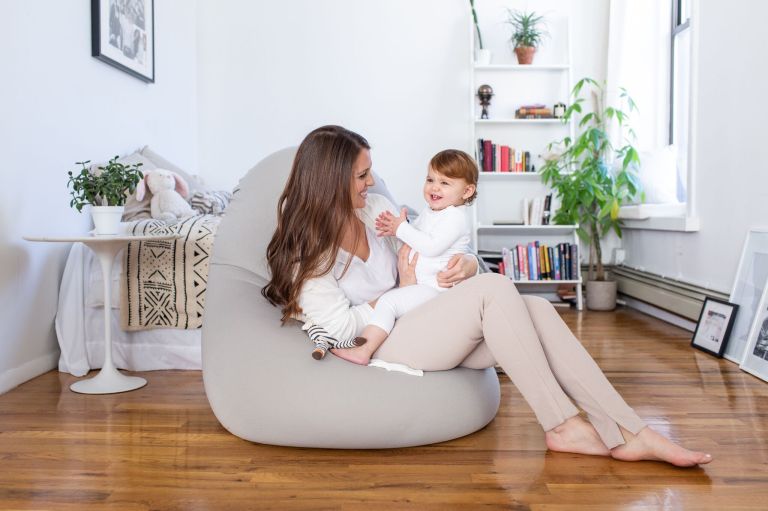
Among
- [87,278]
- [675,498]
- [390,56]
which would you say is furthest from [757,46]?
[87,278]

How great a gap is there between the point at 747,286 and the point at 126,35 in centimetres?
334

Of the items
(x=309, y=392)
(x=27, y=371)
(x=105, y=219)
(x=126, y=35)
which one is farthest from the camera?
(x=126, y=35)

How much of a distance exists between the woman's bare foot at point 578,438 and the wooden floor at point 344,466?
25mm

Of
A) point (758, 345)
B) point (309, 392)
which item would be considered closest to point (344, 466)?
point (309, 392)

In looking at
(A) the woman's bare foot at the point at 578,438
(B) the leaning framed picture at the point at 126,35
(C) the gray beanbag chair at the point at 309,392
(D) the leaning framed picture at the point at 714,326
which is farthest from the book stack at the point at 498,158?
(A) the woman's bare foot at the point at 578,438

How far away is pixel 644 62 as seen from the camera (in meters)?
4.76

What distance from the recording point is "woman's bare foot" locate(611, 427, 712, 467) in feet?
5.81

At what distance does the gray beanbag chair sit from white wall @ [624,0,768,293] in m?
1.80

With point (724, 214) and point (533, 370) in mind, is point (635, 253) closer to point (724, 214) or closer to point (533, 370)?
point (724, 214)

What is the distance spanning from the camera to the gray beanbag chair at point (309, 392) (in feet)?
6.28

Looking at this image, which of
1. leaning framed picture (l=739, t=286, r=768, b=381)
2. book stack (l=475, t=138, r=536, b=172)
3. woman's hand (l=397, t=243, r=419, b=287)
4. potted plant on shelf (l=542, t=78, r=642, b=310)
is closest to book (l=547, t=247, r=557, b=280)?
potted plant on shelf (l=542, t=78, r=642, b=310)

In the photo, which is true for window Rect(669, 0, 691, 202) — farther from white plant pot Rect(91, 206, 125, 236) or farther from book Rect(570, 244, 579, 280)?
white plant pot Rect(91, 206, 125, 236)

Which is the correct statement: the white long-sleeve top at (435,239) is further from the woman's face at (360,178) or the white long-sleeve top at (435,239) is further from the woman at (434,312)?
the woman's face at (360,178)

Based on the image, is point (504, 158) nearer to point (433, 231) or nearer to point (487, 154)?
point (487, 154)
